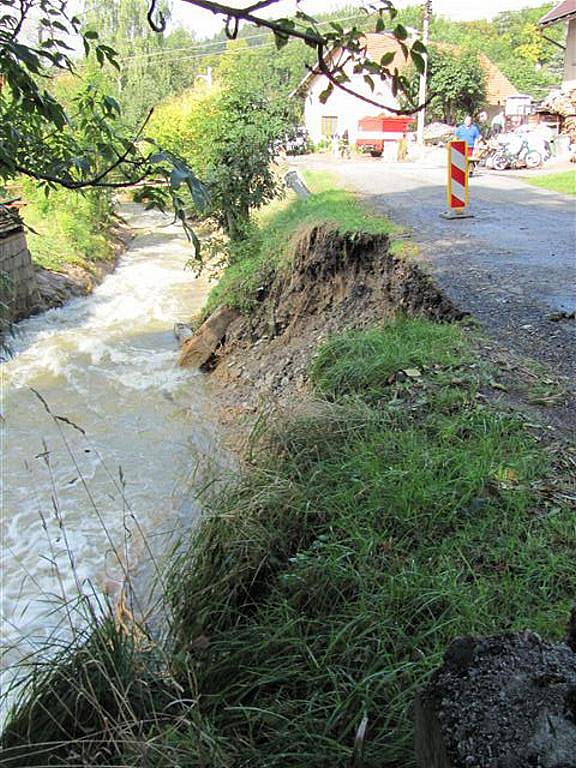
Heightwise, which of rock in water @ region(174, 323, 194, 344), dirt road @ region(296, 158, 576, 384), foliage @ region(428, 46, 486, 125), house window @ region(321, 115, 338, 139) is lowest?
rock in water @ region(174, 323, 194, 344)

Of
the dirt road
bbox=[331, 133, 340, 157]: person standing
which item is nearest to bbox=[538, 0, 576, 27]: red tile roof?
bbox=[331, 133, 340, 157]: person standing

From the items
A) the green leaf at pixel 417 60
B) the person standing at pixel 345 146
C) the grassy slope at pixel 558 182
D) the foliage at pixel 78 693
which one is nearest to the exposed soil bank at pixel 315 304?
the foliage at pixel 78 693

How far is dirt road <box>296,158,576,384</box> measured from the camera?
5.39 m

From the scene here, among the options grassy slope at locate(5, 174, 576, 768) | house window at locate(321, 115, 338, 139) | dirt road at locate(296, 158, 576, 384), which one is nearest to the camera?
grassy slope at locate(5, 174, 576, 768)

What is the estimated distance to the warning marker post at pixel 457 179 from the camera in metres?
10.1

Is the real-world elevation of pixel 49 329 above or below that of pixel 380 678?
below

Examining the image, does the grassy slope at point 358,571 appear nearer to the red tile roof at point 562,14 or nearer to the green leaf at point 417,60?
the green leaf at point 417,60

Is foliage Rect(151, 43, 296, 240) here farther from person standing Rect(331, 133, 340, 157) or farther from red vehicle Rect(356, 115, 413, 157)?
person standing Rect(331, 133, 340, 157)

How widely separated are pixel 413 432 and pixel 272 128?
9222 millimetres

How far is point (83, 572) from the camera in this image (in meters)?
5.44

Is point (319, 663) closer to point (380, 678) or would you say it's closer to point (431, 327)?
point (380, 678)

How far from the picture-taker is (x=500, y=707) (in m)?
1.12

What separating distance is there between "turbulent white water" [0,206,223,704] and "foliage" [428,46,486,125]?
30508 mm

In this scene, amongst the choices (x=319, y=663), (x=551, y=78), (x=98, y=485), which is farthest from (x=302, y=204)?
(x=551, y=78)
